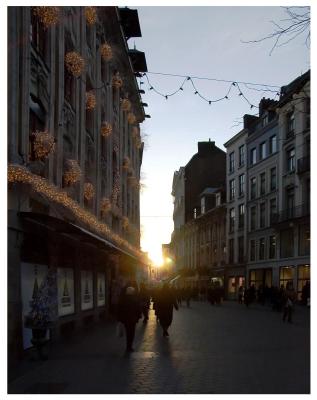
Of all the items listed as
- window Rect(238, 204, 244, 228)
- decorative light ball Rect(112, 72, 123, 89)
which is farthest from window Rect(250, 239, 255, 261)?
decorative light ball Rect(112, 72, 123, 89)

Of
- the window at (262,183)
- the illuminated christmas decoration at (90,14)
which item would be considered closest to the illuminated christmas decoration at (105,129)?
the illuminated christmas decoration at (90,14)

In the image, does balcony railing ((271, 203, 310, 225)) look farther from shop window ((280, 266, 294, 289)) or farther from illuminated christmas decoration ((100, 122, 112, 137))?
illuminated christmas decoration ((100, 122, 112, 137))

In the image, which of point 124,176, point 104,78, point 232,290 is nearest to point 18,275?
point 104,78

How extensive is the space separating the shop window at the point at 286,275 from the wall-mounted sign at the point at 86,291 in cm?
2487

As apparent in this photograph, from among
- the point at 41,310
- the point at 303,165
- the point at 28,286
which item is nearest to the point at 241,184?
the point at 303,165

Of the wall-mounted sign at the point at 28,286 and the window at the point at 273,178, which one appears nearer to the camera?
the wall-mounted sign at the point at 28,286

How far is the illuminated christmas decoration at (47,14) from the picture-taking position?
15.3 meters

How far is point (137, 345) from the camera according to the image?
571 inches

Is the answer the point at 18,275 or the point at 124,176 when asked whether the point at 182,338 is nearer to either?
the point at 18,275

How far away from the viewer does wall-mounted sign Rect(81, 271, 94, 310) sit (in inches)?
811

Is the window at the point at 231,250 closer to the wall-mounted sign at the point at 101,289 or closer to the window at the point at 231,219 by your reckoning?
the window at the point at 231,219

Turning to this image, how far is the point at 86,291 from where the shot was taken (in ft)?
70.2

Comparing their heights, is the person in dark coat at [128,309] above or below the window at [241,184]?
below
